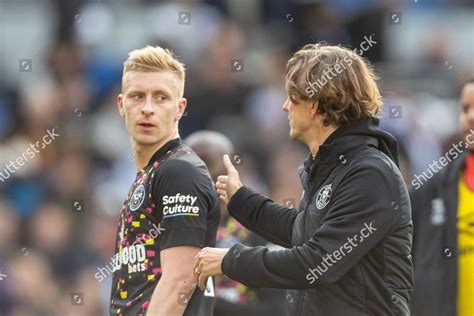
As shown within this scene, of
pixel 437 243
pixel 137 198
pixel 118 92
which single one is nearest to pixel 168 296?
pixel 137 198

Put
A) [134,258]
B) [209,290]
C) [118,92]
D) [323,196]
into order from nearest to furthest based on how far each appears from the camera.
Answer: [323,196] < [134,258] < [209,290] < [118,92]

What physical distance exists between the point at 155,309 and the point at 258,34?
7.54 m

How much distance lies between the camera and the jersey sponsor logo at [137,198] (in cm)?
467

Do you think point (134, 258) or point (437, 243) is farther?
point (437, 243)

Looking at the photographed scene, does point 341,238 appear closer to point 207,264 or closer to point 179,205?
point 207,264

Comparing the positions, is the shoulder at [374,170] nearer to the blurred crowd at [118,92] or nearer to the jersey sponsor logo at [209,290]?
the jersey sponsor logo at [209,290]

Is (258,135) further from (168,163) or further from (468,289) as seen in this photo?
(168,163)

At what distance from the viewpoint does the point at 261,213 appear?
4.82m

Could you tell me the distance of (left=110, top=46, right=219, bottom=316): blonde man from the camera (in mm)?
4508

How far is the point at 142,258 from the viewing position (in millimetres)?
4613

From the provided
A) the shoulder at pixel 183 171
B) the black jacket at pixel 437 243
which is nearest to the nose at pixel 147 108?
the shoulder at pixel 183 171

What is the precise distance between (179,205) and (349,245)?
0.84 m

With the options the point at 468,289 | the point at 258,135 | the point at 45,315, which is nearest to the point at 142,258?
the point at 468,289

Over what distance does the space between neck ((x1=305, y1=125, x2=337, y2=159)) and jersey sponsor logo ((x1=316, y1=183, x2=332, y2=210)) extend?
0.70 ft
